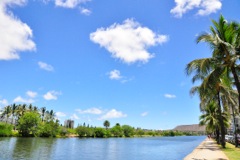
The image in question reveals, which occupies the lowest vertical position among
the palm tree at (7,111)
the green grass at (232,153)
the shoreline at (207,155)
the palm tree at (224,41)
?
the shoreline at (207,155)

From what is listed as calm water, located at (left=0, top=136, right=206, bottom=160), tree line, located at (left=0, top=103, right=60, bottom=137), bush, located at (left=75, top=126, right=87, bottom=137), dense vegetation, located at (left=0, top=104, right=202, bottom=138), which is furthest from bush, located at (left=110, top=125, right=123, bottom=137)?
calm water, located at (left=0, top=136, right=206, bottom=160)

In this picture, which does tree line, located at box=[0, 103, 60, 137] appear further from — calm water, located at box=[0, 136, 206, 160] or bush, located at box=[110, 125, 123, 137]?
bush, located at box=[110, 125, 123, 137]

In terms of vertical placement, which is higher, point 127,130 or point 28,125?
point 28,125

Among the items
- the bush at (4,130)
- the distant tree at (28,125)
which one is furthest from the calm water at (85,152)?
the distant tree at (28,125)

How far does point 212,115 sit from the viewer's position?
159 feet

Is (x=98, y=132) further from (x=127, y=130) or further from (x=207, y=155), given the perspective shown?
(x=207, y=155)

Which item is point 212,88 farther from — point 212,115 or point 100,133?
point 100,133

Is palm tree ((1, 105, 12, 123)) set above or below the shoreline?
above

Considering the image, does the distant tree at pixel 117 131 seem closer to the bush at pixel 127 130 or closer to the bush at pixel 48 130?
the bush at pixel 127 130

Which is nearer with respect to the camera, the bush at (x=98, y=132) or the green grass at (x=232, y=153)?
the green grass at (x=232, y=153)

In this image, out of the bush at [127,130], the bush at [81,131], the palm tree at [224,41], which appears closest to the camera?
the palm tree at [224,41]

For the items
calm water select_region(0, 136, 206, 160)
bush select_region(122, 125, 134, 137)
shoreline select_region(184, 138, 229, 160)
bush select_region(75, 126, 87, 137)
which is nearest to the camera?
shoreline select_region(184, 138, 229, 160)

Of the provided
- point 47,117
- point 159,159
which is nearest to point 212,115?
point 159,159

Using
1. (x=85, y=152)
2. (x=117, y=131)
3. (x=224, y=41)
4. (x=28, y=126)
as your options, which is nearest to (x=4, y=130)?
(x=28, y=126)
